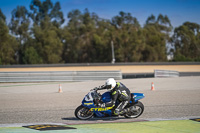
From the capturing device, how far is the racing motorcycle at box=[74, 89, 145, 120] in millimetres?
9191

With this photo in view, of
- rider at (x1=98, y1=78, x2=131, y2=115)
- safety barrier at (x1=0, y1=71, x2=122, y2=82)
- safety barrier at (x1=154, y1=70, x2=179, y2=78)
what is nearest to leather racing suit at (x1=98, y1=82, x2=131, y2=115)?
rider at (x1=98, y1=78, x2=131, y2=115)

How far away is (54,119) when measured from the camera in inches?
383

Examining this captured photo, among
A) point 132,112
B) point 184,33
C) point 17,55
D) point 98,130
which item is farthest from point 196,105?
point 184,33

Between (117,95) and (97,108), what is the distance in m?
0.73

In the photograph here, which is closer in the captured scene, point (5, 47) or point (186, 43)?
point (5, 47)

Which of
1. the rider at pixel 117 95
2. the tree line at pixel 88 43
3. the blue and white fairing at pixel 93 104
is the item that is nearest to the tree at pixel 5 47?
the tree line at pixel 88 43

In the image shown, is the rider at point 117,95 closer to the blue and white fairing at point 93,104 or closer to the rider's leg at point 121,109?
the rider's leg at point 121,109

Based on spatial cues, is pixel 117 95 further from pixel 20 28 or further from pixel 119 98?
pixel 20 28

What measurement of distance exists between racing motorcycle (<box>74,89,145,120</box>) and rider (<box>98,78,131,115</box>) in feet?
0.38

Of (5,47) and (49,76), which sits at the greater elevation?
(5,47)

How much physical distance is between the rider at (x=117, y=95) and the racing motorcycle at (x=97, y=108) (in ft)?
0.38

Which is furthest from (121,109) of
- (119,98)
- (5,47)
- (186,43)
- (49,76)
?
(186,43)

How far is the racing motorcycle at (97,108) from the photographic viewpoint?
30.2 ft

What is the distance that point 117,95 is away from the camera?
932 centimetres
